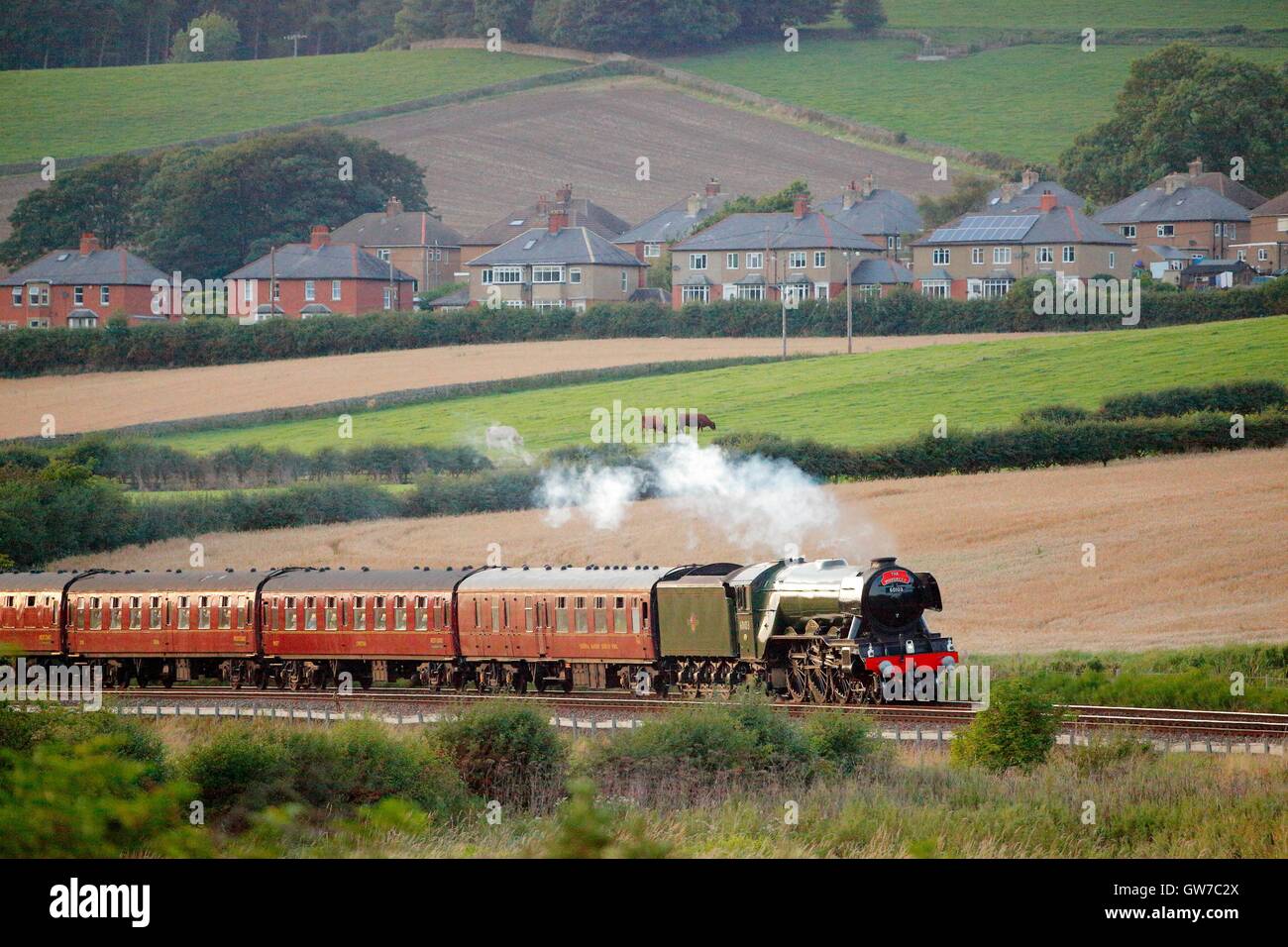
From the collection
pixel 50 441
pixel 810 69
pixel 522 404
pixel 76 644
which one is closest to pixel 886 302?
pixel 522 404

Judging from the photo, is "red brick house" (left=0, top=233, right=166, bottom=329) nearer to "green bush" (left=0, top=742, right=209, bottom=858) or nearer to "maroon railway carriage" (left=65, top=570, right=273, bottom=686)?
"maroon railway carriage" (left=65, top=570, right=273, bottom=686)

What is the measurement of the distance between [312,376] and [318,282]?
28.6m

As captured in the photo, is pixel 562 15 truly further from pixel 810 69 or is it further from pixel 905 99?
pixel 905 99

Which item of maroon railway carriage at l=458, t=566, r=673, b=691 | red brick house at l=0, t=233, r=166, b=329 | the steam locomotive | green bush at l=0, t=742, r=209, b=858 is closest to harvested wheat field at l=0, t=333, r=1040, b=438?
red brick house at l=0, t=233, r=166, b=329

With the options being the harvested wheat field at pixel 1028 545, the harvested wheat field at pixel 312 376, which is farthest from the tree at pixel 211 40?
the harvested wheat field at pixel 1028 545

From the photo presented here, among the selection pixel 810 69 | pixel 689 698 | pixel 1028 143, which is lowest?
pixel 689 698

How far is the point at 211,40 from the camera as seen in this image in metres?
196

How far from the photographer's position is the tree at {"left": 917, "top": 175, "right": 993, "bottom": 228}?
12975 centimetres

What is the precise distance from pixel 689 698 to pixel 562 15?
145974 mm

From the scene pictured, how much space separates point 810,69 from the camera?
170m

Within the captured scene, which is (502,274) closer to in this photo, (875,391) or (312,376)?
(312,376)

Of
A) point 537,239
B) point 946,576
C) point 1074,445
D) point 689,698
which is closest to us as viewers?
point 689,698

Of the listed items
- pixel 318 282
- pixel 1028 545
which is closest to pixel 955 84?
pixel 318 282

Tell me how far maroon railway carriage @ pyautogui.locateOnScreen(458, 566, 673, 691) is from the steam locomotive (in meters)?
0.04
